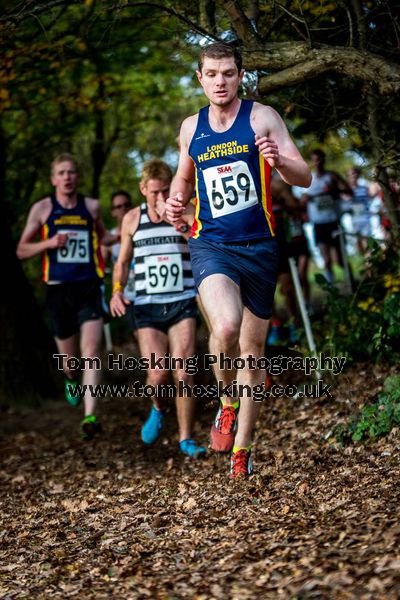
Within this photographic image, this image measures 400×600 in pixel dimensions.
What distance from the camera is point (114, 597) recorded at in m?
3.53

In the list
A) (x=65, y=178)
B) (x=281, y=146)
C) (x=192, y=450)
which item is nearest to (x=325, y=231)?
(x=65, y=178)

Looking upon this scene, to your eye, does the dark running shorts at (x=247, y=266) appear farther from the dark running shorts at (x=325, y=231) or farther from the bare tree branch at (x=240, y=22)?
the dark running shorts at (x=325, y=231)

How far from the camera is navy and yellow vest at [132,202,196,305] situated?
6793 mm

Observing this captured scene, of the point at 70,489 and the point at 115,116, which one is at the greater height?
the point at 115,116

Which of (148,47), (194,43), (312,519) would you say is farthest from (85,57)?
(312,519)

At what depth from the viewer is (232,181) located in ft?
16.1

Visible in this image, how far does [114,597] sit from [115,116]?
13421mm

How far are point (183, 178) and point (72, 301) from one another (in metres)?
2.79

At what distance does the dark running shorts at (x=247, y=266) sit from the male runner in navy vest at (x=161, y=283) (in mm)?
1681

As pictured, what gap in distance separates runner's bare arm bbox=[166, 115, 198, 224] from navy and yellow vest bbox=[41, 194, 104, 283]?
253 centimetres

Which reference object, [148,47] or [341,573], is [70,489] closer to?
[341,573]

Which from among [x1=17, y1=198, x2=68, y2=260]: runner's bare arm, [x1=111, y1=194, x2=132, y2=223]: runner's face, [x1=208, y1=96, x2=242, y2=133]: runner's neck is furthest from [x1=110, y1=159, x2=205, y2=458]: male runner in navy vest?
[x1=111, y1=194, x2=132, y2=223]: runner's face

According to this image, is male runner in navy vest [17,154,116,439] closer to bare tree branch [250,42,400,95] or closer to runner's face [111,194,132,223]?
runner's face [111,194,132,223]

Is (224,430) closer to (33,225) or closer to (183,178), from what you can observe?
(183,178)
